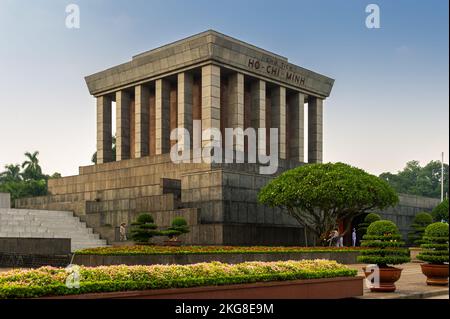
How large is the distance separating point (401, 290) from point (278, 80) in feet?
108

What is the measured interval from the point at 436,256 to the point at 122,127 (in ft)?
119

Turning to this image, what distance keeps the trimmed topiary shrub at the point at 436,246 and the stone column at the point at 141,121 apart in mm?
32351

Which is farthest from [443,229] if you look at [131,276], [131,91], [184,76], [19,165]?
[19,165]

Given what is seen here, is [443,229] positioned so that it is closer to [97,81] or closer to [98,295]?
[98,295]

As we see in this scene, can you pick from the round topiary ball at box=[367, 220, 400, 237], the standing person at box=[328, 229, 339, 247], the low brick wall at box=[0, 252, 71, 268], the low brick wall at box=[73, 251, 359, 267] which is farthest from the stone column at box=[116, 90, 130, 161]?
the round topiary ball at box=[367, 220, 400, 237]

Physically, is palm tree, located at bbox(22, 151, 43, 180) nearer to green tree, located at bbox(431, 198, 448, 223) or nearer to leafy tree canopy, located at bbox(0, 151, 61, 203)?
leafy tree canopy, located at bbox(0, 151, 61, 203)

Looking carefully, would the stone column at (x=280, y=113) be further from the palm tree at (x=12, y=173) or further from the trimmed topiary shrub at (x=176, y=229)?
the palm tree at (x=12, y=173)

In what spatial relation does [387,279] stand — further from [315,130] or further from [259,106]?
[315,130]

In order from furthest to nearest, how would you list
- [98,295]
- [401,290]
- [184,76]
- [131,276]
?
1. [184,76]
2. [401,290]
3. [131,276]
4. [98,295]

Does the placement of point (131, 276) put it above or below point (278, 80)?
below

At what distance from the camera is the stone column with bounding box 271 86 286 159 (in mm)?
49906

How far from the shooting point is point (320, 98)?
54375mm

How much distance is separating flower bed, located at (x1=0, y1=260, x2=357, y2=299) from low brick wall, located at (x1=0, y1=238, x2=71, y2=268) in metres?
14.0

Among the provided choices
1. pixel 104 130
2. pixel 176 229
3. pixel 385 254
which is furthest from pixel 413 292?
pixel 104 130
